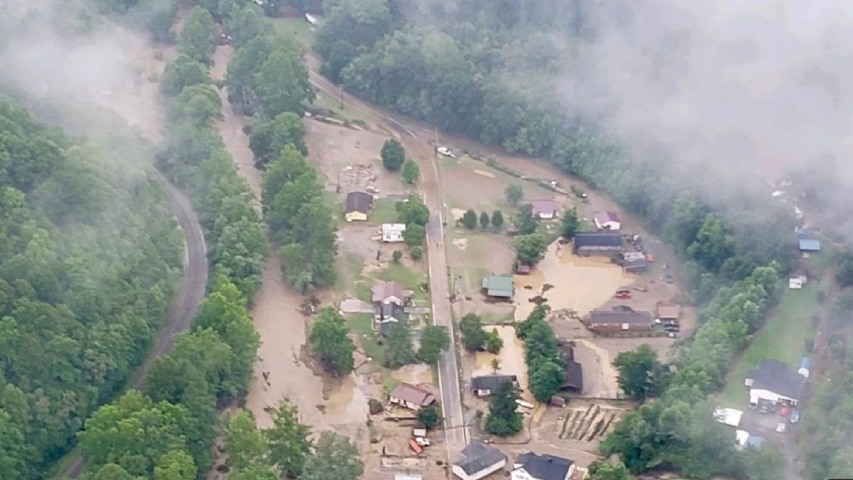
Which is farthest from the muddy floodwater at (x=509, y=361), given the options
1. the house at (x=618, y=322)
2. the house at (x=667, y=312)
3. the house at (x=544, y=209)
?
the house at (x=544, y=209)

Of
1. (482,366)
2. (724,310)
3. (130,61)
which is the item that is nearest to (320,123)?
(130,61)

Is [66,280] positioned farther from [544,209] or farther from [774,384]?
[774,384]

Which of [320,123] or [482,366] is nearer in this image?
[482,366]

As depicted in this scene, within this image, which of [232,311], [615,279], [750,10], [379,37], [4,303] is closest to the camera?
[4,303]

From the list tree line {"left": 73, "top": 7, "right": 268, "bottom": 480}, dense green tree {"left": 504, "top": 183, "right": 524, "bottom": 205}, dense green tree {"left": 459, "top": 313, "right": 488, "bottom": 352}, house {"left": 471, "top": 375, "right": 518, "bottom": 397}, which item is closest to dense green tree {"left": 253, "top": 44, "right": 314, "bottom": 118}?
tree line {"left": 73, "top": 7, "right": 268, "bottom": 480}

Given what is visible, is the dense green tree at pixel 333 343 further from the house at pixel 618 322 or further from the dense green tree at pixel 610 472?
the dense green tree at pixel 610 472

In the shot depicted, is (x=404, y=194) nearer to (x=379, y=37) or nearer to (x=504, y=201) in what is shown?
(x=504, y=201)
